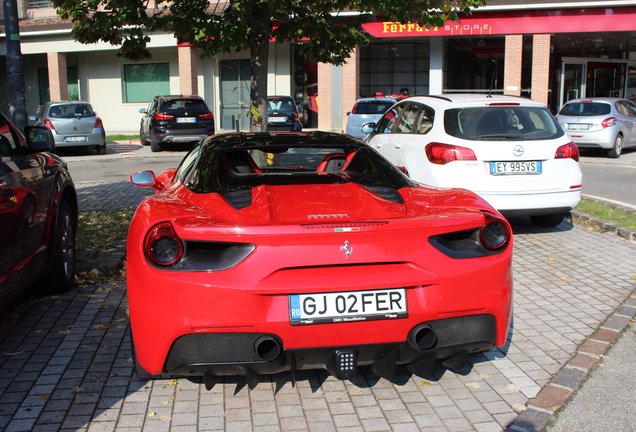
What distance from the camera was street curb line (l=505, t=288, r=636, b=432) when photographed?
3.45 m

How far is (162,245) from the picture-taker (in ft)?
10.8

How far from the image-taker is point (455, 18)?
31.0ft

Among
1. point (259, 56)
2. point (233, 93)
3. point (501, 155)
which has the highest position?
point (259, 56)

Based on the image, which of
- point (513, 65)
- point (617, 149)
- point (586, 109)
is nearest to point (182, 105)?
point (586, 109)

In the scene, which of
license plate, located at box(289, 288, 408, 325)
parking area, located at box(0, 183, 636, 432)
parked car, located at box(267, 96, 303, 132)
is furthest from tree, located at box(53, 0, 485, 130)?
parked car, located at box(267, 96, 303, 132)

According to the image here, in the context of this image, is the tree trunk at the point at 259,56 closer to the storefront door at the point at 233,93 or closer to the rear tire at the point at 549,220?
the rear tire at the point at 549,220

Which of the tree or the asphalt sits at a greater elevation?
the tree

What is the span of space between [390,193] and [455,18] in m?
6.26

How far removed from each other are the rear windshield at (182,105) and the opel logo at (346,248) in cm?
1752

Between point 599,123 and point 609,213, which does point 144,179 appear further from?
point 599,123

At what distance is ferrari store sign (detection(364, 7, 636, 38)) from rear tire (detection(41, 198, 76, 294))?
19992 mm

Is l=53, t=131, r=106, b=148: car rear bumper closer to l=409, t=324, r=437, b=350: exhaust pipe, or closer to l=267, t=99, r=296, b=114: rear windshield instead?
l=267, t=99, r=296, b=114: rear windshield

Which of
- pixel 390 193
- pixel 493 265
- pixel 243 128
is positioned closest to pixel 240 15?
pixel 390 193

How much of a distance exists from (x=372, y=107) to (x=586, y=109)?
228 inches
